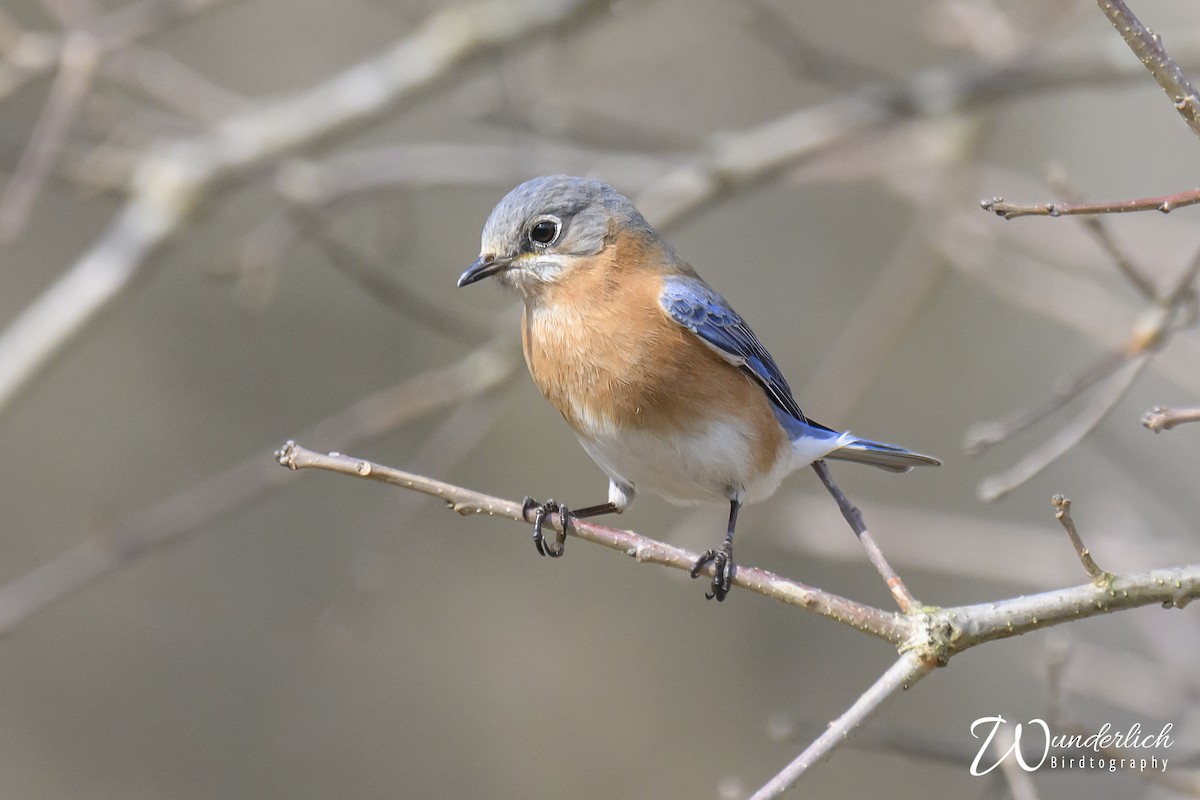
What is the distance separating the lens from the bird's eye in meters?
3.16

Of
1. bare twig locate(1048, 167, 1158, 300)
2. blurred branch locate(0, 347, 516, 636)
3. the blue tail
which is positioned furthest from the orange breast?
blurred branch locate(0, 347, 516, 636)

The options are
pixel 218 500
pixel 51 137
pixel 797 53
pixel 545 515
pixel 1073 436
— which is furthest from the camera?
pixel 797 53

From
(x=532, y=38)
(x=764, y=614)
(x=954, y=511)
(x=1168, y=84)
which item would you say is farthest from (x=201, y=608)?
(x=1168, y=84)

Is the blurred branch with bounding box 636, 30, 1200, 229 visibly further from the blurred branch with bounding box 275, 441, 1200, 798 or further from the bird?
the blurred branch with bounding box 275, 441, 1200, 798

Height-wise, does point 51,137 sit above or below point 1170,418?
above

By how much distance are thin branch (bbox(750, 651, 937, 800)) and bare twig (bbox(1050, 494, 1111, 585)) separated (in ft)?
1.06

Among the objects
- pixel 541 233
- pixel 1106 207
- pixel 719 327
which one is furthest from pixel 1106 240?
pixel 541 233

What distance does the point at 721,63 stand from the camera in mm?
7203

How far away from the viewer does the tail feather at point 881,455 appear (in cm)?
315

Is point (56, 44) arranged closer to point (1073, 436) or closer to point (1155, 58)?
point (1073, 436)

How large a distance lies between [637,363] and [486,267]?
493mm

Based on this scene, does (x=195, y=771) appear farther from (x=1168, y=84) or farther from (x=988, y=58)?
(x=1168, y=84)

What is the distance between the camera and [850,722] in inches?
77.6

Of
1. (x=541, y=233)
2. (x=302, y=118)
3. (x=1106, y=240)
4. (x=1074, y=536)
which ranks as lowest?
(x=1074, y=536)
